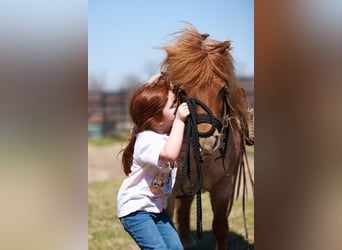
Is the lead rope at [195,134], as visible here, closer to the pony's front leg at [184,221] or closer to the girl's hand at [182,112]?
the girl's hand at [182,112]

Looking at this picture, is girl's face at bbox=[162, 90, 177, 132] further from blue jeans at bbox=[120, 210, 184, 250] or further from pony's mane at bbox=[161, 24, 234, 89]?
blue jeans at bbox=[120, 210, 184, 250]

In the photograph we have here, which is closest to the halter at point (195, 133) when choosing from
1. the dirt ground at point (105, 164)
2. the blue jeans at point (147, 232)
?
the blue jeans at point (147, 232)

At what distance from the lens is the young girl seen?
4.55ft

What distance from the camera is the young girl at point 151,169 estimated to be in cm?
139

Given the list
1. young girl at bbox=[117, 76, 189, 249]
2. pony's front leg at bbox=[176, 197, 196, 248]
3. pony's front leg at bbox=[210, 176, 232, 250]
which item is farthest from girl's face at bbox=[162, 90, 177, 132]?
pony's front leg at bbox=[176, 197, 196, 248]

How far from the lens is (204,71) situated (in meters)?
1.65
